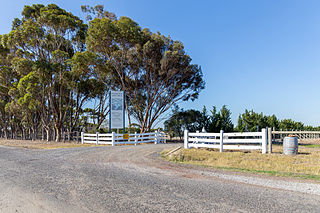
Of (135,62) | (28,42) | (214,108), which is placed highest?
(28,42)

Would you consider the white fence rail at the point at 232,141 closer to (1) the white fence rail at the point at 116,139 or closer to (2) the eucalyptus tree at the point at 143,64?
(1) the white fence rail at the point at 116,139

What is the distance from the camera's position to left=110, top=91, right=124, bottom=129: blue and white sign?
71.4 ft

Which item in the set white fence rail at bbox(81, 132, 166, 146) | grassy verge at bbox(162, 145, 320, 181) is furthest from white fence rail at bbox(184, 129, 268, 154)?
white fence rail at bbox(81, 132, 166, 146)

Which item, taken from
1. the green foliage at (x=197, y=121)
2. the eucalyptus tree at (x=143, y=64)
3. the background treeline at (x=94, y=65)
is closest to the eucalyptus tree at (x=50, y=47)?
the background treeline at (x=94, y=65)

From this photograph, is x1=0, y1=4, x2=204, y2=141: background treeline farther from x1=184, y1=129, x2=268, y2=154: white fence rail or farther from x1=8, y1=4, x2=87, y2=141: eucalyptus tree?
x1=184, y1=129, x2=268, y2=154: white fence rail

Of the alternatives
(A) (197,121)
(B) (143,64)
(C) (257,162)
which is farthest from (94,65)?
(C) (257,162)

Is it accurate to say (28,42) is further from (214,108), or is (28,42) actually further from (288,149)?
(288,149)

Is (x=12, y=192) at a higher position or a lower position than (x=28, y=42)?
lower

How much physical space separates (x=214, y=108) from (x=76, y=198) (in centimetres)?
2945

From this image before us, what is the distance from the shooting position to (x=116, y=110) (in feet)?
72.0

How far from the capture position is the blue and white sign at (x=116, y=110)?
71.4 feet

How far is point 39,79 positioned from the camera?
26797 millimetres

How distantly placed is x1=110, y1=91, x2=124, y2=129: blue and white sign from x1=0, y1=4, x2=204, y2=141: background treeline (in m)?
4.68

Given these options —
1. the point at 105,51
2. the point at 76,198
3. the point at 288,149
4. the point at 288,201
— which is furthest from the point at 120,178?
the point at 105,51
